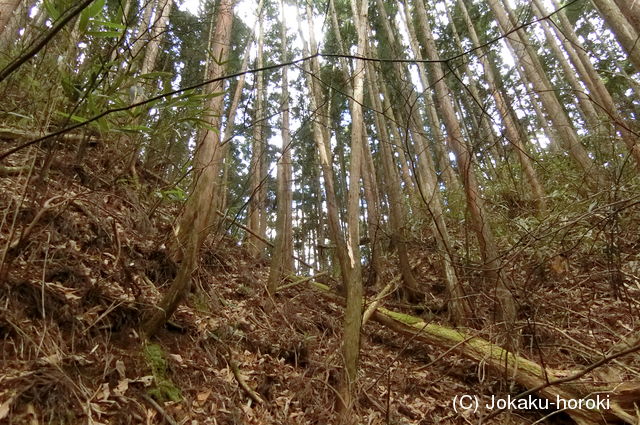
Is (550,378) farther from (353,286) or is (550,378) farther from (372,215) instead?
(372,215)

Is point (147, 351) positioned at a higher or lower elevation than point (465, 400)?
higher

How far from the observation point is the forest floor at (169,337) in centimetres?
224

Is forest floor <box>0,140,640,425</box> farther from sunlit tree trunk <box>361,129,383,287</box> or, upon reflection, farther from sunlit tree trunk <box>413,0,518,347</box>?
sunlit tree trunk <box>361,129,383,287</box>

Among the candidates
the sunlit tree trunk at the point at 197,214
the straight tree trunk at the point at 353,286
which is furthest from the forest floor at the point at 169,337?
the straight tree trunk at the point at 353,286

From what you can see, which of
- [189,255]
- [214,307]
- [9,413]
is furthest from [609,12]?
[9,413]

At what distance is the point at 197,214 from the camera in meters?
3.42

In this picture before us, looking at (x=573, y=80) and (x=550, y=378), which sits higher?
(x=573, y=80)

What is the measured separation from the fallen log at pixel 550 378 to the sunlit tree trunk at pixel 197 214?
6.93 feet

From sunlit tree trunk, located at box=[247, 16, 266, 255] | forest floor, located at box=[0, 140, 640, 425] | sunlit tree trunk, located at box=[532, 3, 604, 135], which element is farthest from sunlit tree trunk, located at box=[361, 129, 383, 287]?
sunlit tree trunk, located at box=[532, 3, 604, 135]

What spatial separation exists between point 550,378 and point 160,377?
3.42 m

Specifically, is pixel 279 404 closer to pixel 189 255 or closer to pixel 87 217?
pixel 189 255

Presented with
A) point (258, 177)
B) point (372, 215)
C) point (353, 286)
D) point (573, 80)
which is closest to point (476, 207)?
point (372, 215)

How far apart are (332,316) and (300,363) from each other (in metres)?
1.52

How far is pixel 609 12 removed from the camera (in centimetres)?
453
